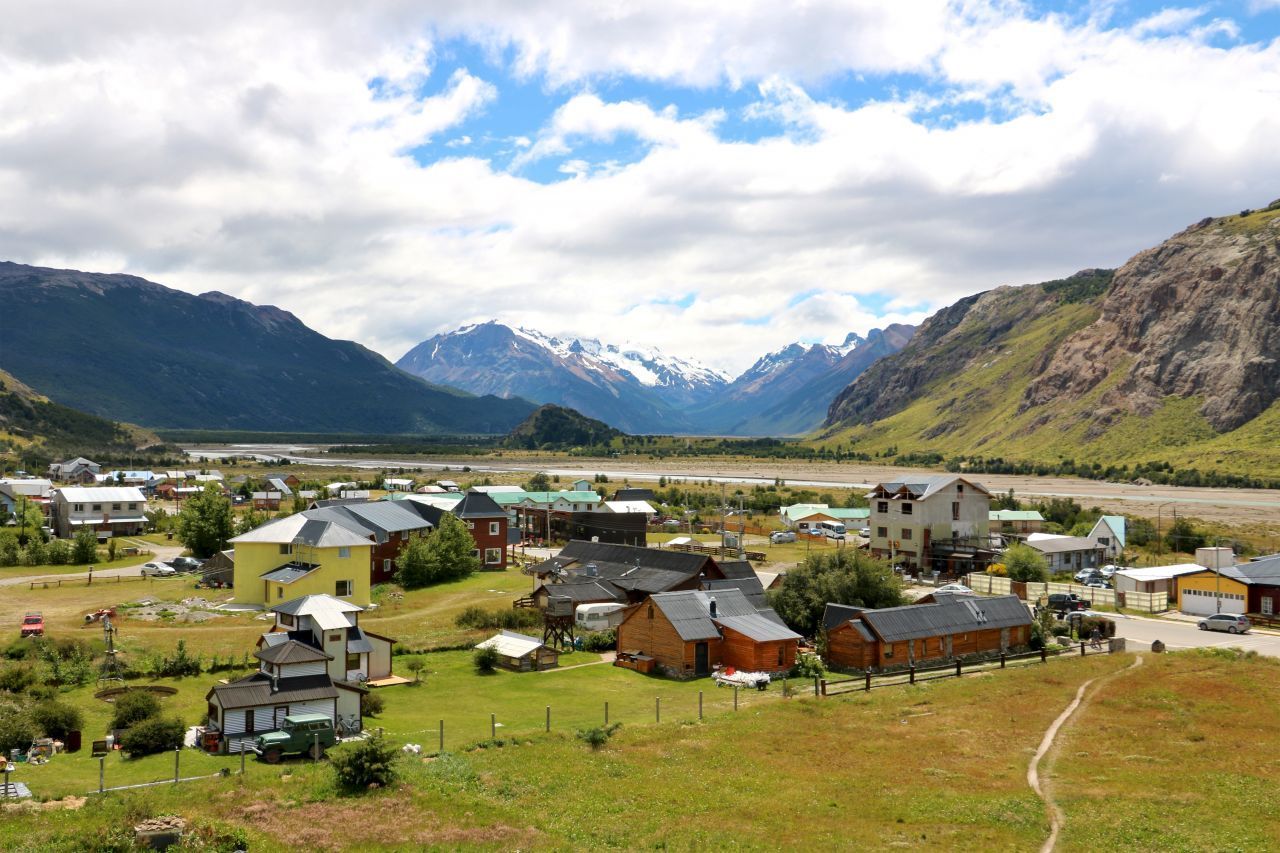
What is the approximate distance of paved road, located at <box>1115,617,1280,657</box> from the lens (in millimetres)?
53156

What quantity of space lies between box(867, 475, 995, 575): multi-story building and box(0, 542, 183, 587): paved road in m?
65.2

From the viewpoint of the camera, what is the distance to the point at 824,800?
2858cm

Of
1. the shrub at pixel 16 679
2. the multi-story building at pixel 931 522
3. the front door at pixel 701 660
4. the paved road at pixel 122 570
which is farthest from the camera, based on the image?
the multi-story building at pixel 931 522

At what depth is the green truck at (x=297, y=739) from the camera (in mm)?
33312

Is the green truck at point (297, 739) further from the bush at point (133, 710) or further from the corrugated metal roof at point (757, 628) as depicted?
the corrugated metal roof at point (757, 628)

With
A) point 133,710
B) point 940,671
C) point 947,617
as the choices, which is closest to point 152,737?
point 133,710

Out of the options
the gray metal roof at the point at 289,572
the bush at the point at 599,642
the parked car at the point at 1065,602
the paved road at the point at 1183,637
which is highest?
the gray metal roof at the point at 289,572

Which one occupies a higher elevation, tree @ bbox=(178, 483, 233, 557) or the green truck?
tree @ bbox=(178, 483, 233, 557)

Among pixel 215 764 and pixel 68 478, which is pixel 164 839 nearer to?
pixel 215 764

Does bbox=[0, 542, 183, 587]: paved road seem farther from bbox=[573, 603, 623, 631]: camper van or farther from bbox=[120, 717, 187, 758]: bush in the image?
bbox=[120, 717, 187, 758]: bush

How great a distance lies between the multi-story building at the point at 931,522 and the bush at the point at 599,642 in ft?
118

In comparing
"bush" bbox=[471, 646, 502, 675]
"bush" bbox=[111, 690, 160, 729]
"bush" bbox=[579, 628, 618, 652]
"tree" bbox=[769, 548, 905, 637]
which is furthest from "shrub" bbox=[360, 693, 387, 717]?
"tree" bbox=[769, 548, 905, 637]

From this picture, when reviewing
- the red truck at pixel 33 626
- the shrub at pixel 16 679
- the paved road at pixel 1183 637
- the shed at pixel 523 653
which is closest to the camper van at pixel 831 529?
the paved road at pixel 1183 637

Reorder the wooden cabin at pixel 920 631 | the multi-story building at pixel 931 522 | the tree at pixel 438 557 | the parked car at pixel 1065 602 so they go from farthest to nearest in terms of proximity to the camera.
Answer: the multi-story building at pixel 931 522
the tree at pixel 438 557
the parked car at pixel 1065 602
the wooden cabin at pixel 920 631
